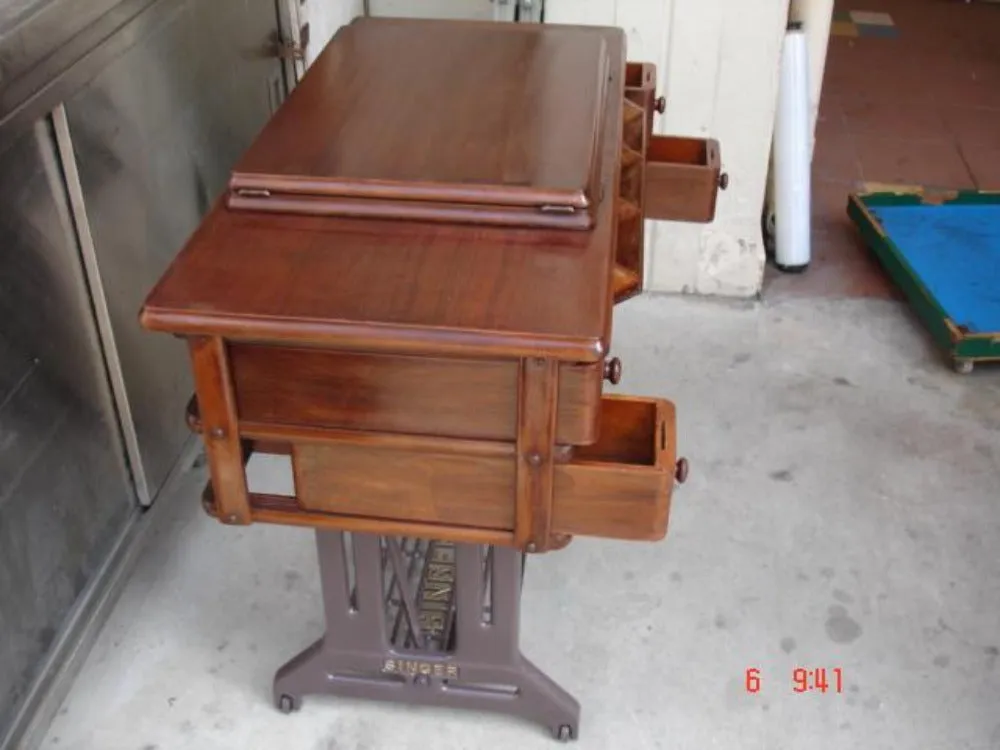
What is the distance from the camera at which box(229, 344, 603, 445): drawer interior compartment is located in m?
1.18

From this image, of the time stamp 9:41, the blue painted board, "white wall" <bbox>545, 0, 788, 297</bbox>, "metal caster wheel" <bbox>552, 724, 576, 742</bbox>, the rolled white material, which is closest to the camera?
"metal caster wheel" <bbox>552, 724, 576, 742</bbox>

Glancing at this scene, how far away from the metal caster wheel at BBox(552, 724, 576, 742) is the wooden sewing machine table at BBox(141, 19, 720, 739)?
18 cm

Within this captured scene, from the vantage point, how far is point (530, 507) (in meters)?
1.25

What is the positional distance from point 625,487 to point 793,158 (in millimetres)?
1918

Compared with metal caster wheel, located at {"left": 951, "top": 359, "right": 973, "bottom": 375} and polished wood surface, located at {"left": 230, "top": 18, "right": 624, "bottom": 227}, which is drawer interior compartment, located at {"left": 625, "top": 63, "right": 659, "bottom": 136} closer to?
polished wood surface, located at {"left": 230, "top": 18, "right": 624, "bottom": 227}

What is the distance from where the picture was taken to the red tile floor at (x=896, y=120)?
3100 mm

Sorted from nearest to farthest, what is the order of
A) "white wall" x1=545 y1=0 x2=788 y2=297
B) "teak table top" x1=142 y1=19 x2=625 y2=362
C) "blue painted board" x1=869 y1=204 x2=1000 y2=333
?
"teak table top" x1=142 y1=19 x2=625 y2=362
"white wall" x1=545 y1=0 x2=788 y2=297
"blue painted board" x1=869 y1=204 x2=1000 y2=333

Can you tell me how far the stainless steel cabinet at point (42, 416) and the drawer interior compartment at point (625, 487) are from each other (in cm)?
79

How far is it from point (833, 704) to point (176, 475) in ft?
4.14

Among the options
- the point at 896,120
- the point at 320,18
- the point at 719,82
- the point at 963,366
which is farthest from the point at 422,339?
the point at 896,120

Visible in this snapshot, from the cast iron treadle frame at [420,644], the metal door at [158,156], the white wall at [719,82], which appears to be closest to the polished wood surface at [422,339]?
the cast iron treadle frame at [420,644]

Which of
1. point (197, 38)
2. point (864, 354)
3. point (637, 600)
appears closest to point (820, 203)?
point (864, 354)

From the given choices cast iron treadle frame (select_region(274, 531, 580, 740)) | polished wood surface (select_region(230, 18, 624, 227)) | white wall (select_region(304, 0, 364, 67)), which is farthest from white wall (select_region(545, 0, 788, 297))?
cast iron treadle frame (select_region(274, 531, 580, 740))

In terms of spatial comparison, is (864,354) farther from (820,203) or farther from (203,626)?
(203,626)
